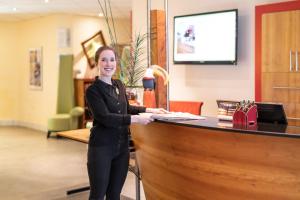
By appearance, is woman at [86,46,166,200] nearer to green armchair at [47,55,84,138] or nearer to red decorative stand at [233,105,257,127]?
red decorative stand at [233,105,257,127]

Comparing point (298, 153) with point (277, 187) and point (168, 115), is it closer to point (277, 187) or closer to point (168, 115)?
point (277, 187)

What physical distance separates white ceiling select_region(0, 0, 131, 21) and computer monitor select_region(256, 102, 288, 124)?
5.49m

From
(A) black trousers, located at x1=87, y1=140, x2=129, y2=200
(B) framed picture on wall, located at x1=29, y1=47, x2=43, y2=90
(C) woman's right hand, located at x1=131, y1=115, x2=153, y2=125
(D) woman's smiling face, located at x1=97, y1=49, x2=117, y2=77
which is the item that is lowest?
(A) black trousers, located at x1=87, y1=140, x2=129, y2=200

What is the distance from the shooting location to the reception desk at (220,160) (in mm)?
2541

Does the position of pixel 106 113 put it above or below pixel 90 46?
below

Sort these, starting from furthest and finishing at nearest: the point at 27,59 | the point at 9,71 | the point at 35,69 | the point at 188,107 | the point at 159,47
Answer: the point at 9,71 → the point at 27,59 → the point at 35,69 → the point at 188,107 → the point at 159,47

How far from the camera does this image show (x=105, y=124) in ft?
9.54

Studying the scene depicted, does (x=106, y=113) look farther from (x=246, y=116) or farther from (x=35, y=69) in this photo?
(x=35, y=69)

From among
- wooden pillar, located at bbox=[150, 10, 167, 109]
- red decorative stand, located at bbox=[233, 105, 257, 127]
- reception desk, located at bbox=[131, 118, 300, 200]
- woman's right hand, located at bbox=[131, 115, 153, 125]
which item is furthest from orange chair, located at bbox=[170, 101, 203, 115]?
red decorative stand, located at bbox=[233, 105, 257, 127]

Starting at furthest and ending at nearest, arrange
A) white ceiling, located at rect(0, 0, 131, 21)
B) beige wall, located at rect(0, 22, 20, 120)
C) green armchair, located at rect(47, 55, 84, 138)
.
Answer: beige wall, located at rect(0, 22, 20, 120)
green armchair, located at rect(47, 55, 84, 138)
white ceiling, located at rect(0, 0, 131, 21)

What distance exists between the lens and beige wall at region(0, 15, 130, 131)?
1004 centimetres

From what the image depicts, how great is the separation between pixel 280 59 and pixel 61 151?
4761mm

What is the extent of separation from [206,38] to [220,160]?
136 inches

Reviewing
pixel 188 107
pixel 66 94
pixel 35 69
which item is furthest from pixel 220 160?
pixel 35 69
